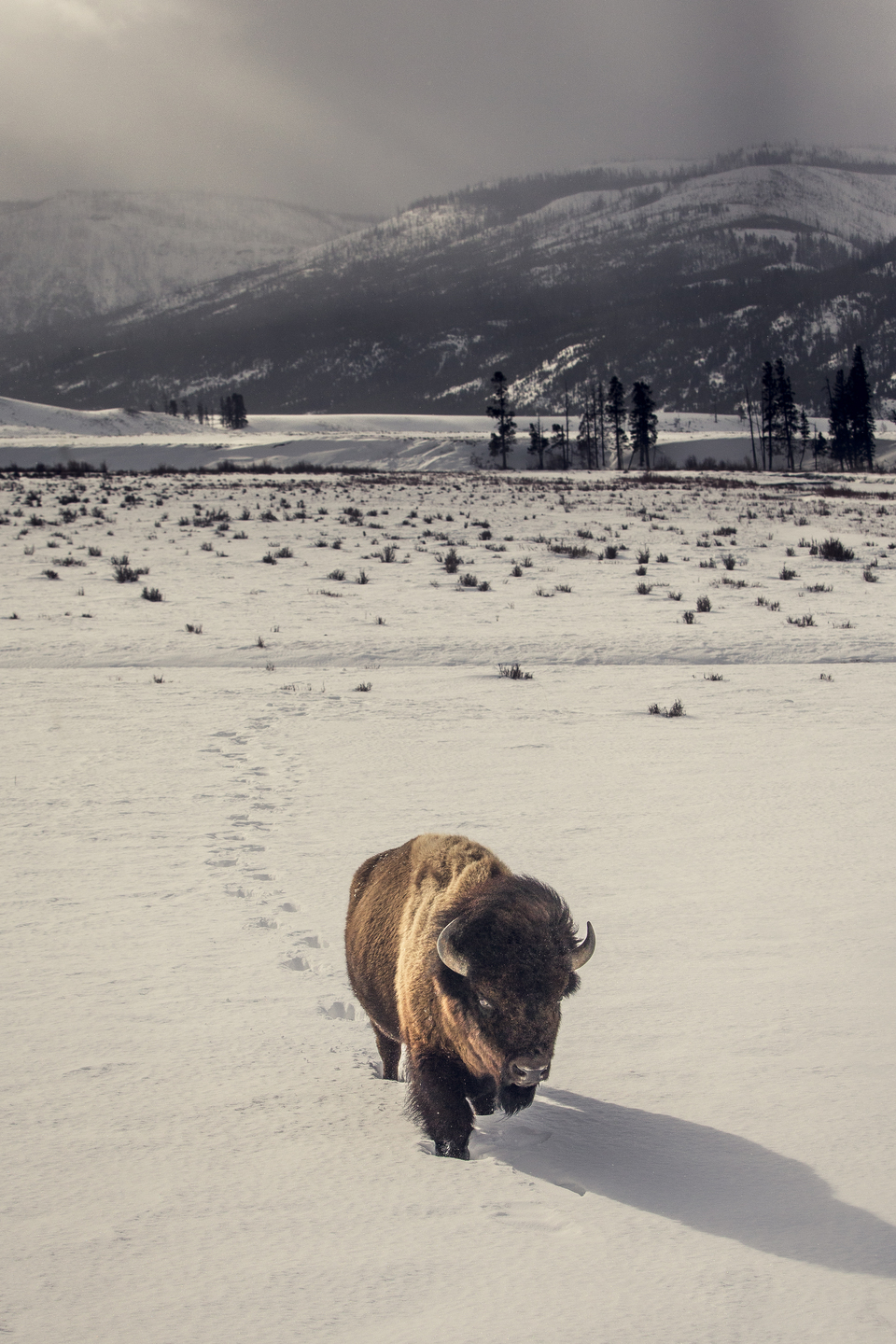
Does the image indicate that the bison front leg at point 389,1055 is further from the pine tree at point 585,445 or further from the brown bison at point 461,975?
the pine tree at point 585,445

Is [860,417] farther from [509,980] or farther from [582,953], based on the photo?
[509,980]

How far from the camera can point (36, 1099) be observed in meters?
2.96

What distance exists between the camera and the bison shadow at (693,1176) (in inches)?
90.8

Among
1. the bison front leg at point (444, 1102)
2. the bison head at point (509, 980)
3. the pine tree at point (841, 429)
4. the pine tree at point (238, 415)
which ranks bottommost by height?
the bison front leg at point (444, 1102)

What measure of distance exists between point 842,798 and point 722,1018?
3.44 meters

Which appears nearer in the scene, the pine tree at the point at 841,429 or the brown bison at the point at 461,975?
the brown bison at the point at 461,975

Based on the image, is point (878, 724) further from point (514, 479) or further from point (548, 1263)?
point (514, 479)

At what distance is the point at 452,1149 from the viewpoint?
2697 millimetres

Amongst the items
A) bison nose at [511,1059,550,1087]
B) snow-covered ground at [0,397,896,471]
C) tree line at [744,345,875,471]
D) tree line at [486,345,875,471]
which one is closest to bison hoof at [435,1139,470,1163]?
bison nose at [511,1059,550,1087]

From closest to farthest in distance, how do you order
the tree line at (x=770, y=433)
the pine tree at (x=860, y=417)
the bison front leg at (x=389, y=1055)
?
1. the bison front leg at (x=389, y=1055)
2. the pine tree at (x=860, y=417)
3. the tree line at (x=770, y=433)

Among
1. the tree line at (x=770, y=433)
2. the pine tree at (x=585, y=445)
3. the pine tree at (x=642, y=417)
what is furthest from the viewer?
the pine tree at (x=585, y=445)

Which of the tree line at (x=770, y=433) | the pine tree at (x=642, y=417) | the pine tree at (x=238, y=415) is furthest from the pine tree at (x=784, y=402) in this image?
the pine tree at (x=238, y=415)

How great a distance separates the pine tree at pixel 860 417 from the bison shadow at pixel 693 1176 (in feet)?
332

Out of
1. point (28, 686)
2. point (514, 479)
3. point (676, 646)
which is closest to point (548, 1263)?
point (28, 686)
